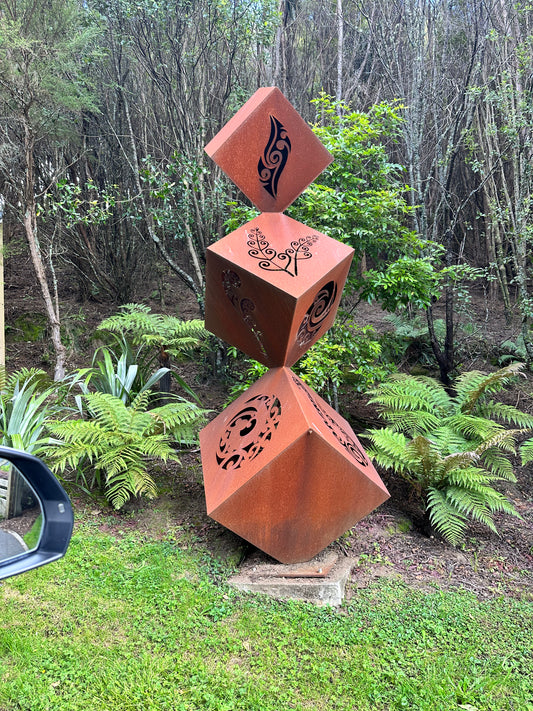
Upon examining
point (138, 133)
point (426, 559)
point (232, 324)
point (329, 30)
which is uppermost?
point (329, 30)

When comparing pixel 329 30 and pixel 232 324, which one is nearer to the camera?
pixel 232 324

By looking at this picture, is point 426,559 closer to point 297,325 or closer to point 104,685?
point 297,325

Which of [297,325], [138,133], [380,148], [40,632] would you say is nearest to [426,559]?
[297,325]

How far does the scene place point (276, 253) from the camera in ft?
10.1

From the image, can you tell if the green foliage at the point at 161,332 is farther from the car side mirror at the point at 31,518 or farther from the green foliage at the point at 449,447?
the car side mirror at the point at 31,518

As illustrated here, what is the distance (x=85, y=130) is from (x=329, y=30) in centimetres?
495

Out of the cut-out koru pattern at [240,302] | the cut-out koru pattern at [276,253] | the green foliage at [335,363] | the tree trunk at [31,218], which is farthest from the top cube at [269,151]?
the tree trunk at [31,218]

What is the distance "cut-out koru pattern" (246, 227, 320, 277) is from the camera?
3.01 m

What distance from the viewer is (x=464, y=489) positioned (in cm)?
361

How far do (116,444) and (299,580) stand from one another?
1.59 meters

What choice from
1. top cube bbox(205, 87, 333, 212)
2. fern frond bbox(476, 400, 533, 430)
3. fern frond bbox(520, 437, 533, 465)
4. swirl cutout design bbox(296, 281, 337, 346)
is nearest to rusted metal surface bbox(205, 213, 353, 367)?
swirl cutout design bbox(296, 281, 337, 346)

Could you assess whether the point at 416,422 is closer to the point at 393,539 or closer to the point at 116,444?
the point at 393,539

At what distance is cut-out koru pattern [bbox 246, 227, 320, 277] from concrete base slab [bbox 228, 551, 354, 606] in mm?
1751

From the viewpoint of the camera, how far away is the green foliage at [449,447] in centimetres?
352
